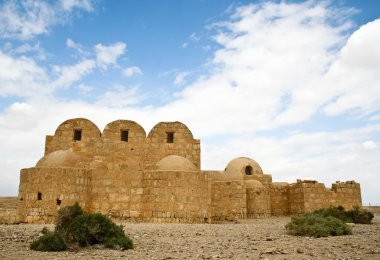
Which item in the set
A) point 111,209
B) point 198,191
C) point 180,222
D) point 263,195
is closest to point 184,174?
point 198,191

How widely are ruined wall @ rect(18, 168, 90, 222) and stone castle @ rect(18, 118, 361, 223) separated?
3cm

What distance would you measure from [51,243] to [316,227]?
588cm

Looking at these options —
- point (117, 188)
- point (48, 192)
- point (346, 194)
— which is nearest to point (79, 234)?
point (117, 188)

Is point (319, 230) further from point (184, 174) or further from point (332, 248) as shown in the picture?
point (184, 174)

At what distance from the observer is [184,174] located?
12852mm

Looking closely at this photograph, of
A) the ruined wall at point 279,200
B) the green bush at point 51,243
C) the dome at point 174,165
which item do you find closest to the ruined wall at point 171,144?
the dome at point 174,165

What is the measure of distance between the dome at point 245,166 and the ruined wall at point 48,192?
12.3 meters

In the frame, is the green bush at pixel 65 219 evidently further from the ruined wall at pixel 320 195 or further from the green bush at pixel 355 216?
the ruined wall at pixel 320 195

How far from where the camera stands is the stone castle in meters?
12.4

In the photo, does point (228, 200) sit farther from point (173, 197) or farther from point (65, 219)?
point (65, 219)

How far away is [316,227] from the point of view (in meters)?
8.30

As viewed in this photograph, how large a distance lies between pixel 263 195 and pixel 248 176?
13.5 ft

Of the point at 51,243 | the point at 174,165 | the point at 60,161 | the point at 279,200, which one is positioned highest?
the point at 60,161

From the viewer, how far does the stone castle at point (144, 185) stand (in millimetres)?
12422
